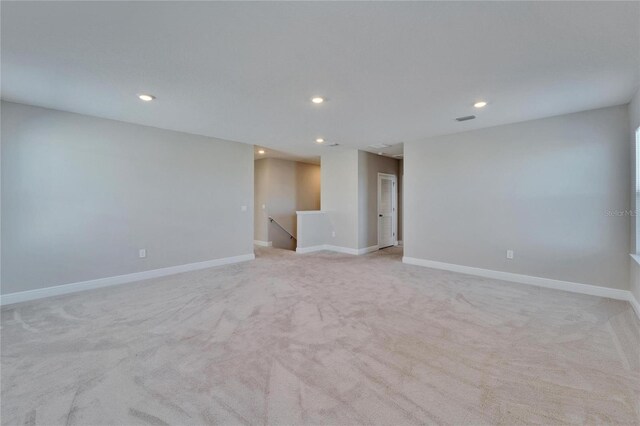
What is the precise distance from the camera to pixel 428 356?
2.31 metres

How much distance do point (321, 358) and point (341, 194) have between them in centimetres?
511

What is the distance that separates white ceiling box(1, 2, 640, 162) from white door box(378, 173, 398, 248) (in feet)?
11.5

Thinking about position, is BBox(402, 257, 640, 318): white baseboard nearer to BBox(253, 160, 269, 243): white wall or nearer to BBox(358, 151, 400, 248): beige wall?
BBox(358, 151, 400, 248): beige wall

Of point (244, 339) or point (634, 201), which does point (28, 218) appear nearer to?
point (244, 339)

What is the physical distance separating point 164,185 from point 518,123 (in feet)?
19.1

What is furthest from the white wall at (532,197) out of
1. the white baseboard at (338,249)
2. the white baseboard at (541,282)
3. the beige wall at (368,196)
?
the white baseboard at (338,249)

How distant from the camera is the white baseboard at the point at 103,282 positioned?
361 cm

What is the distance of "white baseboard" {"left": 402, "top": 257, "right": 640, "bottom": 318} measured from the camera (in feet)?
12.1

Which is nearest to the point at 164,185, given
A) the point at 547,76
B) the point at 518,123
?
the point at 547,76

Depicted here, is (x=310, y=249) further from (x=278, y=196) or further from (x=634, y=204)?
(x=634, y=204)

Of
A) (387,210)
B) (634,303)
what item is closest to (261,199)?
(387,210)

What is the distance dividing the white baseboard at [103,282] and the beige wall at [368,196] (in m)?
3.02

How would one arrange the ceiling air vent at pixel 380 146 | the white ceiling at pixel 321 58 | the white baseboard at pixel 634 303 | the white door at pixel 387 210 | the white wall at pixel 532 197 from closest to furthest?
the white ceiling at pixel 321 58
the white baseboard at pixel 634 303
the white wall at pixel 532 197
the ceiling air vent at pixel 380 146
the white door at pixel 387 210

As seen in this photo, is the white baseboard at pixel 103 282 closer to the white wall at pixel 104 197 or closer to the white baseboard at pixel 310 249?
the white wall at pixel 104 197
